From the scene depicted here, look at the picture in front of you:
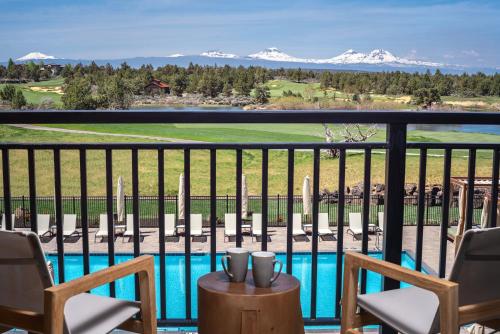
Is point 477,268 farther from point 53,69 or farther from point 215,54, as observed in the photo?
point 215,54

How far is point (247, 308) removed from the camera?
205 centimetres

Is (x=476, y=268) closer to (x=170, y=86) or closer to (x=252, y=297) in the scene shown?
(x=252, y=297)

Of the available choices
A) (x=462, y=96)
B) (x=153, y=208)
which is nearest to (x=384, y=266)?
(x=462, y=96)

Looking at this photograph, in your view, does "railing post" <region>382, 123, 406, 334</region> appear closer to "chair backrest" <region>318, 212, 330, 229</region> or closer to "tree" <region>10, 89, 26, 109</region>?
"tree" <region>10, 89, 26, 109</region>

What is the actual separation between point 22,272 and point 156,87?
10.8 meters

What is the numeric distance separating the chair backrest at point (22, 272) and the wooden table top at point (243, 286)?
0.60 meters

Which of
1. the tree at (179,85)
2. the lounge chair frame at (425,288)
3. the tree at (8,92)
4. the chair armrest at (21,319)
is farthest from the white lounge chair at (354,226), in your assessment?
the chair armrest at (21,319)

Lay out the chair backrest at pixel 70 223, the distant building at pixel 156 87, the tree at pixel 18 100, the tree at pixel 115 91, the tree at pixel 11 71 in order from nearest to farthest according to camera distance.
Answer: the tree at pixel 18 100 < the distant building at pixel 156 87 < the tree at pixel 115 91 < the tree at pixel 11 71 < the chair backrest at pixel 70 223

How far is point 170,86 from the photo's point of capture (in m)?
12.1

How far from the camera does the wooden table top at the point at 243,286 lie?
82.4 inches

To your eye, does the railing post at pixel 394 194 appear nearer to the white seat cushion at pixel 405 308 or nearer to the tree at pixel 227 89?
the white seat cushion at pixel 405 308

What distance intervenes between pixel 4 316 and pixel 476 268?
5.09ft

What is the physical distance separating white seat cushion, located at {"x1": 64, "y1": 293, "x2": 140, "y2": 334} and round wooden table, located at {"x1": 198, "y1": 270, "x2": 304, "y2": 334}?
0.26 meters

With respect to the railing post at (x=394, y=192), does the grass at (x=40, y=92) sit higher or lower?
higher
